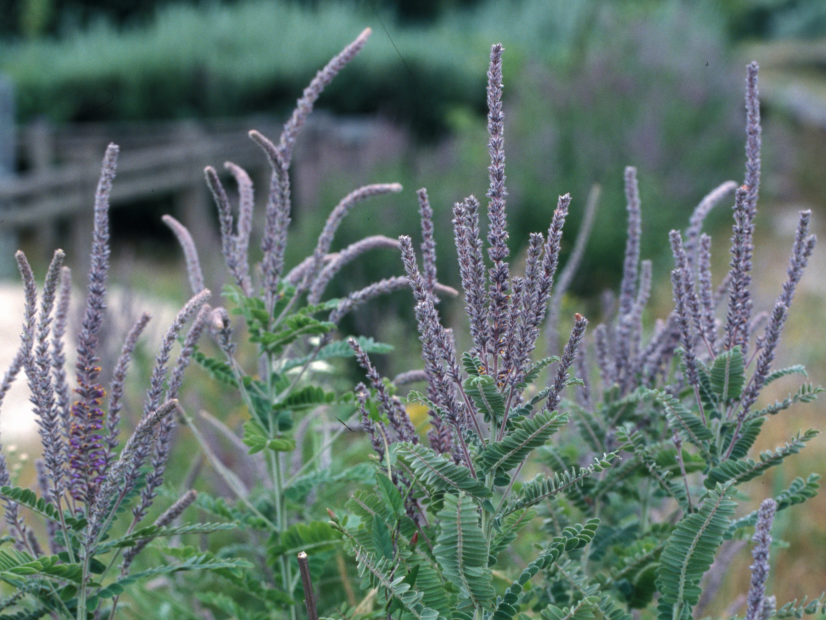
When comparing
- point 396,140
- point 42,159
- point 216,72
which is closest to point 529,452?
point 396,140

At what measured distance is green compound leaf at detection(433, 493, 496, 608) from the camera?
990 millimetres

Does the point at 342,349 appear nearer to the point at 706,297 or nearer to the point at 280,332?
the point at 280,332

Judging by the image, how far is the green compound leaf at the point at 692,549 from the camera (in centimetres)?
111

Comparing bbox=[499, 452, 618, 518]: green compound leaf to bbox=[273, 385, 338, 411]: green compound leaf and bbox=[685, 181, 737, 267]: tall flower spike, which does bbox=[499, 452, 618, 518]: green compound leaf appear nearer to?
bbox=[273, 385, 338, 411]: green compound leaf

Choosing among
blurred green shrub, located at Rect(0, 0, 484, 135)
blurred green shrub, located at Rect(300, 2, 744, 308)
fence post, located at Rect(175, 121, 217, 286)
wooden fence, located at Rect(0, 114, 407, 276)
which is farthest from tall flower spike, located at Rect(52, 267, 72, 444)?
blurred green shrub, located at Rect(0, 0, 484, 135)

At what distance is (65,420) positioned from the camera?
124 centimetres

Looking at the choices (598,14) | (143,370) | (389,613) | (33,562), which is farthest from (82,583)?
(598,14)

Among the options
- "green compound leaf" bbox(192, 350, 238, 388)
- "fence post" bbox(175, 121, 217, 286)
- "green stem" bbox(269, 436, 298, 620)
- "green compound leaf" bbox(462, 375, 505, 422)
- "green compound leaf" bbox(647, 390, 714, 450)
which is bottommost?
"fence post" bbox(175, 121, 217, 286)

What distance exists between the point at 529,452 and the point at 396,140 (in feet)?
24.7

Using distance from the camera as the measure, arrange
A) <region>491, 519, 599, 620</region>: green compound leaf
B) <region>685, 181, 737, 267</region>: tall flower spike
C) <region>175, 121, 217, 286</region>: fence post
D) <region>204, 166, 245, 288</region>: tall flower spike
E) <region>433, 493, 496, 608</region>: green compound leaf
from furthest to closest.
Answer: <region>175, 121, 217, 286</region>: fence post, <region>685, 181, 737, 267</region>: tall flower spike, <region>204, 166, 245, 288</region>: tall flower spike, <region>491, 519, 599, 620</region>: green compound leaf, <region>433, 493, 496, 608</region>: green compound leaf

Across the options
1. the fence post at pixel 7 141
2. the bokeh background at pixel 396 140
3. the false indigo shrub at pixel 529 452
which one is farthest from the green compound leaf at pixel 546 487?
the fence post at pixel 7 141

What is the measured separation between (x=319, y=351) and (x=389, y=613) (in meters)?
0.54

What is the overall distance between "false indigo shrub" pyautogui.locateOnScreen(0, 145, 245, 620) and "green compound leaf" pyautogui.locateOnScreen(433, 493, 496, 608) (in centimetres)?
32

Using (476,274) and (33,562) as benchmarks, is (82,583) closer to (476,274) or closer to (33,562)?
(33,562)
